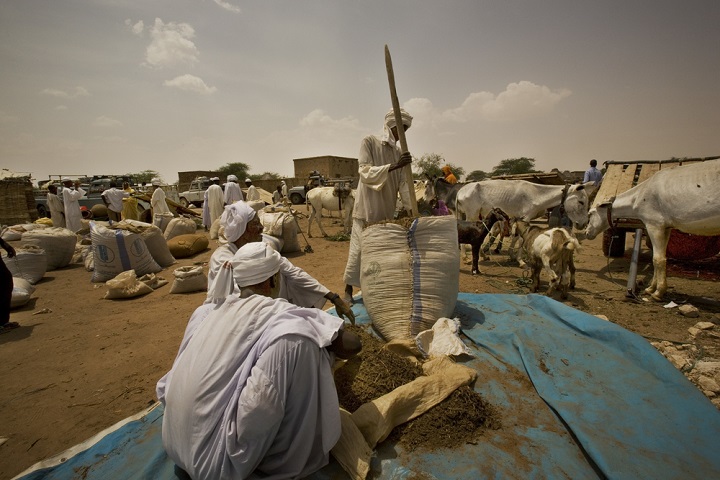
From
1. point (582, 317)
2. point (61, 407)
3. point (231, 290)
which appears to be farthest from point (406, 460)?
point (61, 407)

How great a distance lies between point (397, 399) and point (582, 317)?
90.7 inches

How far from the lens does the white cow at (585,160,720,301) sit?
389cm

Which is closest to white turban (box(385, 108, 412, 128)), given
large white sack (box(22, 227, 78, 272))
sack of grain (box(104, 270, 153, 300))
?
sack of grain (box(104, 270, 153, 300))

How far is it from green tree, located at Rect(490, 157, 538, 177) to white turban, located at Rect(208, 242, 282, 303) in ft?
122

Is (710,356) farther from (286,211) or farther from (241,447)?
(286,211)

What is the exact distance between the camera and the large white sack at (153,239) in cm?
612

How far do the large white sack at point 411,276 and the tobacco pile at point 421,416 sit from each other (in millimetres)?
532

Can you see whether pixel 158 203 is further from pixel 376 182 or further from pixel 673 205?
pixel 673 205

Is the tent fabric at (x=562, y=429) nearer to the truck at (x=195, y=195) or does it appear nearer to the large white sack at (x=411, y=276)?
the large white sack at (x=411, y=276)

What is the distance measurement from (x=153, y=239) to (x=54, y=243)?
2.34 metres

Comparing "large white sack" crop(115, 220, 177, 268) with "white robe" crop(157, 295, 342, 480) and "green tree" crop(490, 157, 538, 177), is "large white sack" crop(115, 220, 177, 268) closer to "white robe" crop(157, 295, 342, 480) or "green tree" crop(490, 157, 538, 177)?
"white robe" crop(157, 295, 342, 480)

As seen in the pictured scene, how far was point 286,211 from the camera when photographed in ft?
27.0

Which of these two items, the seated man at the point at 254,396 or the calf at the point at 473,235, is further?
the calf at the point at 473,235

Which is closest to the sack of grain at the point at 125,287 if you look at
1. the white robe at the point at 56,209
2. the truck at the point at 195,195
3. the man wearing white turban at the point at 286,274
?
the man wearing white turban at the point at 286,274
